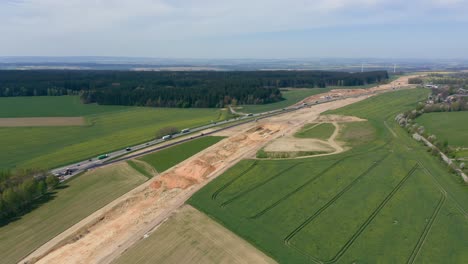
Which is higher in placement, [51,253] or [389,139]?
[389,139]

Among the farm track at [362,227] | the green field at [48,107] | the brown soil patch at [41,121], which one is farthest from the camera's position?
the green field at [48,107]

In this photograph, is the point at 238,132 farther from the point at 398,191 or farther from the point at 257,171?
the point at 398,191

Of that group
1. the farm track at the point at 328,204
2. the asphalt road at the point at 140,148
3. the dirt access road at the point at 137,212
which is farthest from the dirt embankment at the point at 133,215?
the farm track at the point at 328,204

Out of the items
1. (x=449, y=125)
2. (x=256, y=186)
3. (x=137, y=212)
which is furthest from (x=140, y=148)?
(x=449, y=125)

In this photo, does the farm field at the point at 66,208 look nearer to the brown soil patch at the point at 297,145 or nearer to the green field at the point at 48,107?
the brown soil patch at the point at 297,145

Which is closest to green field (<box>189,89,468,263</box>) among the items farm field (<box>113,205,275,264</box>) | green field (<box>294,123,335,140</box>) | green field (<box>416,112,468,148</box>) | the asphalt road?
farm field (<box>113,205,275,264</box>)

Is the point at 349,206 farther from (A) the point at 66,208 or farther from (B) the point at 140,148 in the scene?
(B) the point at 140,148

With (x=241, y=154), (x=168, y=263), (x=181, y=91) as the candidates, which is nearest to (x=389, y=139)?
(x=241, y=154)
